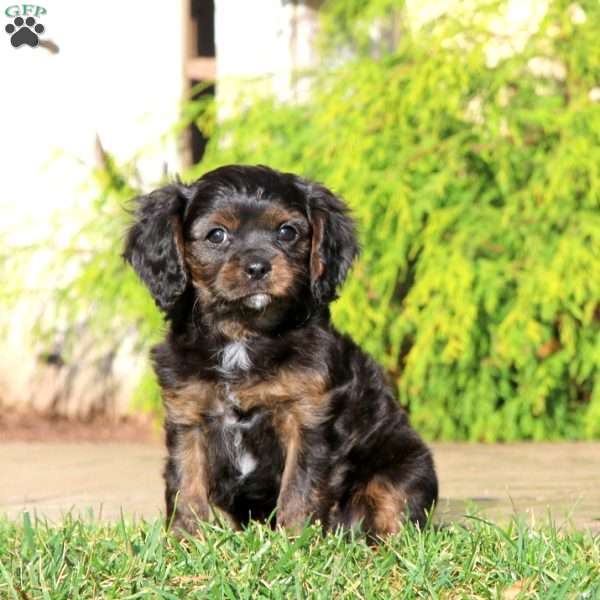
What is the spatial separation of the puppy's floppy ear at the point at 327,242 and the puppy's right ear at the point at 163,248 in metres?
0.48

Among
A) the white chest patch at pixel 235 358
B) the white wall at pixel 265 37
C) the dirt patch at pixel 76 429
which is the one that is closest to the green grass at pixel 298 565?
the white chest patch at pixel 235 358

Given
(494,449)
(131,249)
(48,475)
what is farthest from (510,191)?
(131,249)

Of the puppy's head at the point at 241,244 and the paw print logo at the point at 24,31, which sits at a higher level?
the paw print logo at the point at 24,31

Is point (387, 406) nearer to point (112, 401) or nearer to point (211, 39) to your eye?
point (112, 401)

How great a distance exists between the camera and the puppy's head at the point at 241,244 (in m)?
4.61

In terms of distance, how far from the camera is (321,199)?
4980 mm

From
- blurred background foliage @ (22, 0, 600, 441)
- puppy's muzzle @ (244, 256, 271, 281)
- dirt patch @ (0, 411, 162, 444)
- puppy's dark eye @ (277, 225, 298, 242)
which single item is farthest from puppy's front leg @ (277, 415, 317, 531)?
dirt patch @ (0, 411, 162, 444)

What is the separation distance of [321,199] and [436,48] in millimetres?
3656

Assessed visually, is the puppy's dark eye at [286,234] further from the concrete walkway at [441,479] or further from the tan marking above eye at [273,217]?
the concrete walkway at [441,479]

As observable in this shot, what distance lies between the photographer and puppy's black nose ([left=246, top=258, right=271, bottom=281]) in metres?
4.52

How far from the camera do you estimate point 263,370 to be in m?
4.63

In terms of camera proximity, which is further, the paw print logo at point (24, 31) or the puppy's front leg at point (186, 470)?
the paw print logo at point (24, 31)

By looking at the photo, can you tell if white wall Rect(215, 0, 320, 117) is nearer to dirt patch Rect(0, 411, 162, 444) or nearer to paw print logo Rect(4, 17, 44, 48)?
paw print logo Rect(4, 17, 44, 48)

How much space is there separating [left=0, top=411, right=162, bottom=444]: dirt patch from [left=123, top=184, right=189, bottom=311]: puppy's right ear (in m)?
4.04
